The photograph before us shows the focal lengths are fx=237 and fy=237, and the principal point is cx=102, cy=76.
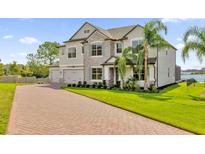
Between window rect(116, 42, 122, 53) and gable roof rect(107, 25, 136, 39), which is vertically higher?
gable roof rect(107, 25, 136, 39)

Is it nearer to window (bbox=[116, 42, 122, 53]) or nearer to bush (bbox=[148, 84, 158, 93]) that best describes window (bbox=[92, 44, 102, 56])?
window (bbox=[116, 42, 122, 53])

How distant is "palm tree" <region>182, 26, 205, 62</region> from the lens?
61.6 feet

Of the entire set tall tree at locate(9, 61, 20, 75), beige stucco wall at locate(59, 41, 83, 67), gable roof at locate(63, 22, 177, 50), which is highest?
gable roof at locate(63, 22, 177, 50)

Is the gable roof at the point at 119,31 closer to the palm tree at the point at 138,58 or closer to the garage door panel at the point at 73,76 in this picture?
the palm tree at the point at 138,58

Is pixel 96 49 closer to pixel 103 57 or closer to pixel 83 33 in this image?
pixel 103 57

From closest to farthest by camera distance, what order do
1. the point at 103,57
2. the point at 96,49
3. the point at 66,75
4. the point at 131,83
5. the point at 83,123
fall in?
the point at 83,123 < the point at 131,83 < the point at 103,57 < the point at 96,49 < the point at 66,75

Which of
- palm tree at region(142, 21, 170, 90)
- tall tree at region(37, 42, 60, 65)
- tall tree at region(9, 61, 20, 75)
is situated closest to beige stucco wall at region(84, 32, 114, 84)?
palm tree at region(142, 21, 170, 90)

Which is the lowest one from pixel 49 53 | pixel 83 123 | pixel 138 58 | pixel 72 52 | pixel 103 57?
pixel 83 123

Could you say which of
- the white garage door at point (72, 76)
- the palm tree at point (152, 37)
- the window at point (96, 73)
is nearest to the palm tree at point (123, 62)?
the palm tree at point (152, 37)

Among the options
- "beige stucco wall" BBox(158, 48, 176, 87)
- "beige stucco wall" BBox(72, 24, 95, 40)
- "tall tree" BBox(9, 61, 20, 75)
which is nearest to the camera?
"beige stucco wall" BBox(158, 48, 176, 87)

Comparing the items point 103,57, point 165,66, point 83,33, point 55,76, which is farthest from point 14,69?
point 165,66

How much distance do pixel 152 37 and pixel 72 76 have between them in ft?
44.9

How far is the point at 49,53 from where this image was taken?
36469 mm
